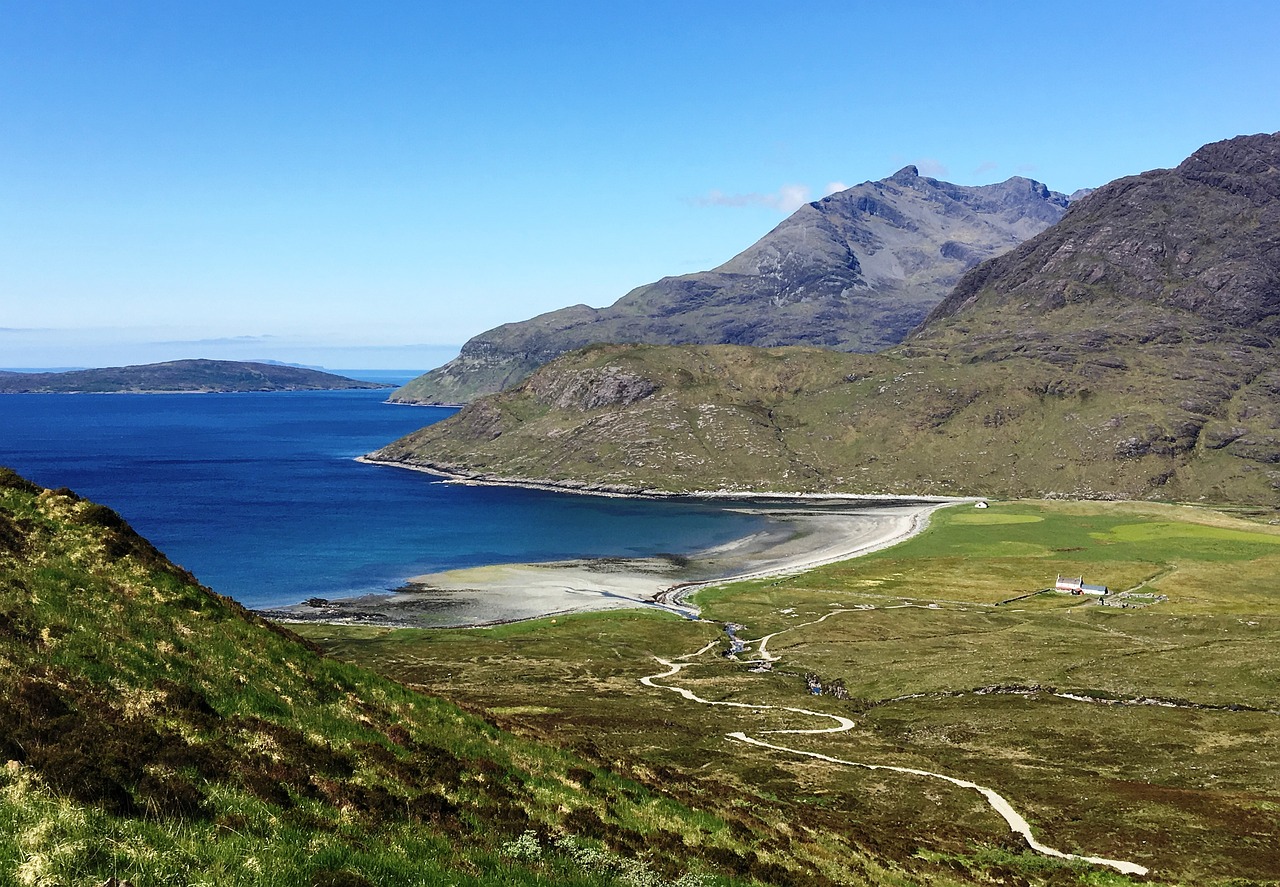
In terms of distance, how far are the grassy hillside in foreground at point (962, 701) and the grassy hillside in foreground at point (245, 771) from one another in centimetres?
980

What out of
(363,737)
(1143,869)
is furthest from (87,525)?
(1143,869)

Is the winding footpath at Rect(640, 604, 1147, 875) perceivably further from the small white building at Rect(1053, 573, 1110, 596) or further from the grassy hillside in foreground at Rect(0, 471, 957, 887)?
the small white building at Rect(1053, 573, 1110, 596)

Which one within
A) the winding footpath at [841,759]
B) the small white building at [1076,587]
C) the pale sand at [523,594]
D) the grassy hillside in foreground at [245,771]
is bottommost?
the pale sand at [523,594]

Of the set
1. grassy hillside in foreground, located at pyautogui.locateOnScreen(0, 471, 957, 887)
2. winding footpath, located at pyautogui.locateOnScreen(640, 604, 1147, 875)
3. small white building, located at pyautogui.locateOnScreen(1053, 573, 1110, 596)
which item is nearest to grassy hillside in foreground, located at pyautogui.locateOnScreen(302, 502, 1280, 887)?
winding footpath, located at pyautogui.locateOnScreen(640, 604, 1147, 875)

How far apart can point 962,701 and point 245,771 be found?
8198 centimetres

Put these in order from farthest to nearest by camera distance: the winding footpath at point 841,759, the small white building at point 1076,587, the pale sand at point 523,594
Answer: the small white building at point 1076,587 < the pale sand at point 523,594 < the winding footpath at point 841,759

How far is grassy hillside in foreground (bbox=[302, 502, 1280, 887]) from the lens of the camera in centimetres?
4472

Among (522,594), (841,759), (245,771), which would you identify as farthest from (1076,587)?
(245,771)

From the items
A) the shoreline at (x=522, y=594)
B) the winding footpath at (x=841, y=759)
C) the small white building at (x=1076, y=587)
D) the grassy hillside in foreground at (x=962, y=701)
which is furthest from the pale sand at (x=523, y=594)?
the small white building at (x=1076, y=587)

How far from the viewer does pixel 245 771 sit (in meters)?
19.0

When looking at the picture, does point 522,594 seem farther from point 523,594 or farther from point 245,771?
point 245,771

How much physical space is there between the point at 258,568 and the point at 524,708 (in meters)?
128

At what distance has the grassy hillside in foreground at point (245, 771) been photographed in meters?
13.7

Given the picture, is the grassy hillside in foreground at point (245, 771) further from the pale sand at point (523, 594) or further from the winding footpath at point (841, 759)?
the pale sand at point (523, 594)
